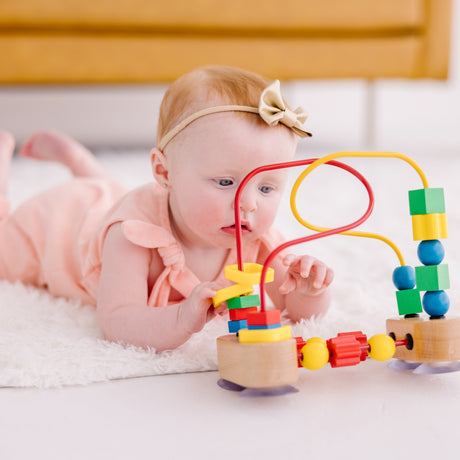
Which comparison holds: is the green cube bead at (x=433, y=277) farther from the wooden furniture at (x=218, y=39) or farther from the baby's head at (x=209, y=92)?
the wooden furniture at (x=218, y=39)

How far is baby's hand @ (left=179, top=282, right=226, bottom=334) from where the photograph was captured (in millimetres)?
714

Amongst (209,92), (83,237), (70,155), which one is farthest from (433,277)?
(70,155)

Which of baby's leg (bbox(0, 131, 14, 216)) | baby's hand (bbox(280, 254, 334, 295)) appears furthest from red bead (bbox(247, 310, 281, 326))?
baby's leg (bbox(0, 131, 14, 216))

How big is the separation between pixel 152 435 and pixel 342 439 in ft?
0.57

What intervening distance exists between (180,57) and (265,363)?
1983 mm

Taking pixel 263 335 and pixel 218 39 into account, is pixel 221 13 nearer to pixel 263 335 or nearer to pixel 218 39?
pixel 218 39

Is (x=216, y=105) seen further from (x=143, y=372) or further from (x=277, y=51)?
(x=277, y=51)

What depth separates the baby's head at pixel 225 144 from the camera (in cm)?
76

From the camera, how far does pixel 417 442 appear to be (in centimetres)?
57

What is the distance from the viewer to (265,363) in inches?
24.2

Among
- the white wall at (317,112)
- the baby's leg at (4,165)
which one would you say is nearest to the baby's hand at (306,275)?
the baby's leg at (4,165)

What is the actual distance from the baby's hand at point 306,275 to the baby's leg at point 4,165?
2.23ft

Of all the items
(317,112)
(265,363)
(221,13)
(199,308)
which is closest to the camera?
(265,363)

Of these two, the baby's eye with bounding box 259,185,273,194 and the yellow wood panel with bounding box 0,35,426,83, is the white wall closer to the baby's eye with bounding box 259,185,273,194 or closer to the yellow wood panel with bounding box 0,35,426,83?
the yellow wood panel with bounding box 0,35,426,83
